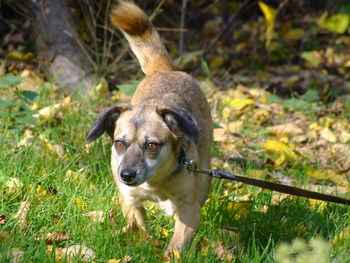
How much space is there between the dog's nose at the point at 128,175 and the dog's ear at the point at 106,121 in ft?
1.20

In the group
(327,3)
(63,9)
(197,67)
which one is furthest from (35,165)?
(327,3)

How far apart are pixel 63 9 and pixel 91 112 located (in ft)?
6.18

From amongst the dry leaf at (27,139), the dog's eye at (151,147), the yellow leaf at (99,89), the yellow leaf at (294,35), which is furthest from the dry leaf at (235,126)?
the yellow leaf at (294,35)

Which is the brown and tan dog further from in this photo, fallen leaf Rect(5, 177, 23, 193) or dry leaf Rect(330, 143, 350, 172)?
dry leaf Rect(330, 143, 350, 172)

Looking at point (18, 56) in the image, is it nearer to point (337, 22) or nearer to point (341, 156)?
point (341, 156)

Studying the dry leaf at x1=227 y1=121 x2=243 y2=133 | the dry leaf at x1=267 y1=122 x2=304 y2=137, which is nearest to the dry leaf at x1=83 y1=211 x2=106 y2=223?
the dry leaf at x1=227 y1=121 x2=243 y2=133

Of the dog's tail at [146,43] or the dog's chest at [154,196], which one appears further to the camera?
the dog's tail at [146,43]

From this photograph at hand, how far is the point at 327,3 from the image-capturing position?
10.7 metres

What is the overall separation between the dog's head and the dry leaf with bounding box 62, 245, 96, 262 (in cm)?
46

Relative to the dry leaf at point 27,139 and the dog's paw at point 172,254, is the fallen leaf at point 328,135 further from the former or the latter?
the dog's paw at point 172,254

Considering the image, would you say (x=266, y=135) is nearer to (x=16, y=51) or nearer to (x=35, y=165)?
(x=35, y=165)

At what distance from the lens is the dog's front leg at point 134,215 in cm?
382

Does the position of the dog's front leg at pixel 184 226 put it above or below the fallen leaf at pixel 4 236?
below

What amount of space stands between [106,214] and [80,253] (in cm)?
59
